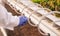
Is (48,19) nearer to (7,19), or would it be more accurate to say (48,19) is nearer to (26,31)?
(26,31)

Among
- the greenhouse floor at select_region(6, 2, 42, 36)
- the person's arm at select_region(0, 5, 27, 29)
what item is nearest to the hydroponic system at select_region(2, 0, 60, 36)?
the greenhouse floor at select_region(6, 2, 42, 36)

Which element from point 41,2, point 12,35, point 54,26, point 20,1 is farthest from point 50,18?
point 20,1

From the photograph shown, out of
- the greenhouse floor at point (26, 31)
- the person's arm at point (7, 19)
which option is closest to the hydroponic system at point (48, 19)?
the greenhouse floor at point (26, 31)

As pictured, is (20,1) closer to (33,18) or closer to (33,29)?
(33,18)

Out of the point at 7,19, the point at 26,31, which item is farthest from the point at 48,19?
the point at 7,19

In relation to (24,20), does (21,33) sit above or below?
below

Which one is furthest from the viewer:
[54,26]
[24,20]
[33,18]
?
[33,18]

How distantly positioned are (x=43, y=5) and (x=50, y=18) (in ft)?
1.53

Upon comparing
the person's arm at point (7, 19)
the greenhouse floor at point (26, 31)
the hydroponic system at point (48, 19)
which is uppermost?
the person's arm at point (7, 19)

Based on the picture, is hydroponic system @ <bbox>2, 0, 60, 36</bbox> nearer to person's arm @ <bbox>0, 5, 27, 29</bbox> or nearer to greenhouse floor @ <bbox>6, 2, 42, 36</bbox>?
greenhouse floor @ <bbox>6, 2, 42, 36</bbox>

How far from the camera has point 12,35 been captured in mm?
1405

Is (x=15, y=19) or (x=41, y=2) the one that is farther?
(x=41, y=2)

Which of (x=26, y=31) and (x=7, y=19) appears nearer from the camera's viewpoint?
(x=7, y=19)

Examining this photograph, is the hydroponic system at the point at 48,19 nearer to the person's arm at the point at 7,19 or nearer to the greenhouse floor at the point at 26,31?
the greenhouse floor at the point at 26,31
